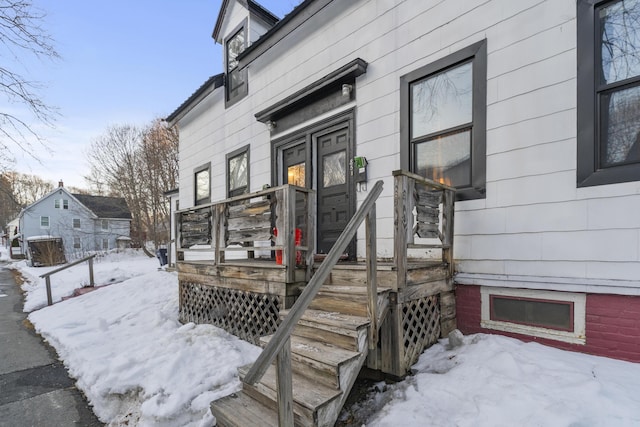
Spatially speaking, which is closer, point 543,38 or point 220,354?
point 543,38

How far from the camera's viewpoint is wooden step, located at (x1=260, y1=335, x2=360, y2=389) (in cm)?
221

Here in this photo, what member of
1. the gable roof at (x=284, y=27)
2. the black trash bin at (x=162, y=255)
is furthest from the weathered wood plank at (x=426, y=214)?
the black trash bin at (x=162, y=255)

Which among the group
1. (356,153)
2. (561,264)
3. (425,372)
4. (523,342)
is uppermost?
(356,153)

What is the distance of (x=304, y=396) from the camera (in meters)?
2.14

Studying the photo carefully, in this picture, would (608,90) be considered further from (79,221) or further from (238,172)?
(79,221)

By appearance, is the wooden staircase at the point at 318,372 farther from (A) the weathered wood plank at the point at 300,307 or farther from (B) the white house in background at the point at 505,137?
(B) the white house in background at the point at 505,137

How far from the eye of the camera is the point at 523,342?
301 centimetres

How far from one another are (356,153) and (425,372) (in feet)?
9.92

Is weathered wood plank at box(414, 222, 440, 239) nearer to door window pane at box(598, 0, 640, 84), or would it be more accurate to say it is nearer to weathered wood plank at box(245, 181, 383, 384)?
weathered wood plank at box(245, 181, 383, 384)

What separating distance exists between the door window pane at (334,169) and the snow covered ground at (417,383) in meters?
2.79

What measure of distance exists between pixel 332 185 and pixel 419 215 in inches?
89.4

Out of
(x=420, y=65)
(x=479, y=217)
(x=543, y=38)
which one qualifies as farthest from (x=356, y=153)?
(x=543, y=38)

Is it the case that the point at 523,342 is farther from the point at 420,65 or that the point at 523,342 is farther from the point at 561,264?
the point at 420,65

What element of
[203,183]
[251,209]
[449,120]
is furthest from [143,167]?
[449,120]
